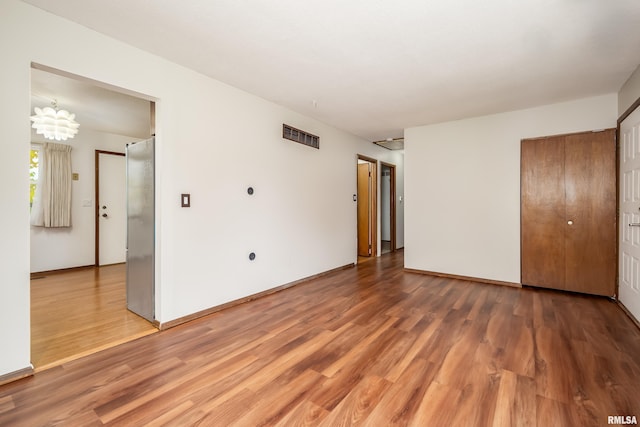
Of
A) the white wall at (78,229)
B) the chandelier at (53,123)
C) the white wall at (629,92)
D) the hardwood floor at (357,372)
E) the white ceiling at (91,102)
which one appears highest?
the white ceiling at (91,102)

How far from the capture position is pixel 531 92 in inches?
134

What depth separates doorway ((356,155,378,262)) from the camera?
6250 mm

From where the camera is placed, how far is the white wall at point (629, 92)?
283cm

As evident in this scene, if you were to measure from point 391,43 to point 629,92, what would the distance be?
286 centimetres

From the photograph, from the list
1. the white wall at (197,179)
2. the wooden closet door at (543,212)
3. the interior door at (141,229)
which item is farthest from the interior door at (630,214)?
the interior door at (141,229)

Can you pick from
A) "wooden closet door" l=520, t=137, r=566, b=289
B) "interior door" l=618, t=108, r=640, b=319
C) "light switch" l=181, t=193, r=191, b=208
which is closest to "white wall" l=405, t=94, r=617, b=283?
"wooden closet door" l=520, t=137, r=566, b=289

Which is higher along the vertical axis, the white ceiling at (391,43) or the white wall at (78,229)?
the white ceiling at (391,43)

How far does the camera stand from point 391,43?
94.0 inches

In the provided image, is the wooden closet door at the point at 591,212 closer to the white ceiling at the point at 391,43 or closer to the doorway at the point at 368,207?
the white ceiling at the point at 391,43

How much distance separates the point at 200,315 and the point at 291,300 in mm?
1061

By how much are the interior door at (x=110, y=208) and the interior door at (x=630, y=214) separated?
7.76 m

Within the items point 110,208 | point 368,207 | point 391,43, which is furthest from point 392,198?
point 110,208

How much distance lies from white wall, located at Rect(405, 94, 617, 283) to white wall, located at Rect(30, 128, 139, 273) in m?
5.89

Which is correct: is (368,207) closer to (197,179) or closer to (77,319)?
(197,179)
